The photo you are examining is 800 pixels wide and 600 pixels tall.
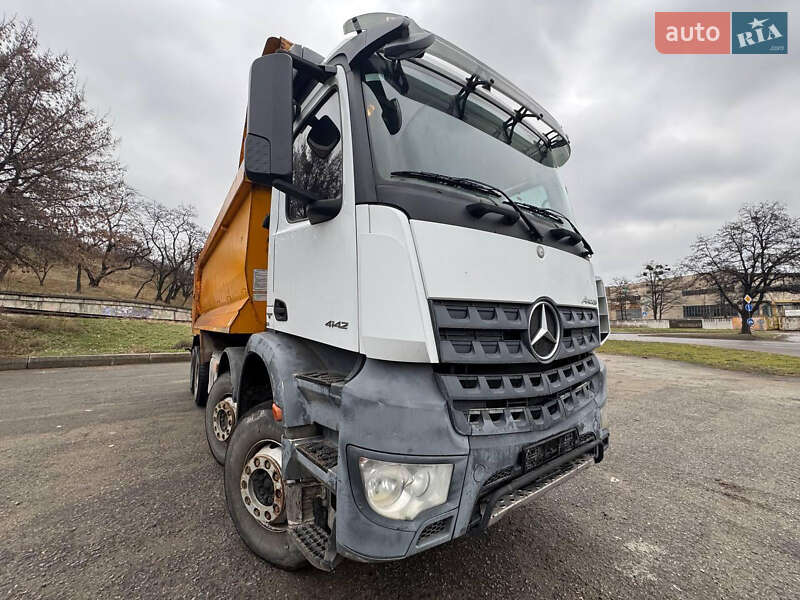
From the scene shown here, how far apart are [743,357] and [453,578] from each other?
14016mm

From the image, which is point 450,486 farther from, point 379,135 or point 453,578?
point 379,135

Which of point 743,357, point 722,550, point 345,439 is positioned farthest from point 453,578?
point 743,357

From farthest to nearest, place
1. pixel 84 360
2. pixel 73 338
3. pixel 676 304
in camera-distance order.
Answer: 1. pixel 676 304
2. pixel 73 338
3. pixel 84 360

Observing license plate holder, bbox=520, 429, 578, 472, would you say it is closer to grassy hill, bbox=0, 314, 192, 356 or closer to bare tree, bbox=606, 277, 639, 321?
grassy hill, bbox=0, 314, 192, 356

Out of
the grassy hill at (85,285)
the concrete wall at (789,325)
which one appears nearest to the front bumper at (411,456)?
the grassy hill at (85,285)

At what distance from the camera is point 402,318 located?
1.37m

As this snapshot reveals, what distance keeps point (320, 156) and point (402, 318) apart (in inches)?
44.4

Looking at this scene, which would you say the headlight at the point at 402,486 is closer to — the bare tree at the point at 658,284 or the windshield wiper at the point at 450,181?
the windshield wiper at the point at 450,181

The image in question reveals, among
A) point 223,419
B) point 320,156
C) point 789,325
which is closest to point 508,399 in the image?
point 320,156

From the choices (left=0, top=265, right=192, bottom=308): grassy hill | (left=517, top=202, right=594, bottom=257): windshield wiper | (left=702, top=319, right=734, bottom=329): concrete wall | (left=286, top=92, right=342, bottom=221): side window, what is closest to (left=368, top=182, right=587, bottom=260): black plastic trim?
(left=286, top=92, right=342, bottom=221): side window

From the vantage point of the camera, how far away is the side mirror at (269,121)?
5.02 feet

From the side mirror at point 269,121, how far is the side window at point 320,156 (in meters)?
0.21

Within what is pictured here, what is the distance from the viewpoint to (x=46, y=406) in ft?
17.5

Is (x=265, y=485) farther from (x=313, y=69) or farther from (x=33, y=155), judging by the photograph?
(x=33, y=155)
